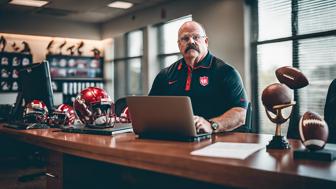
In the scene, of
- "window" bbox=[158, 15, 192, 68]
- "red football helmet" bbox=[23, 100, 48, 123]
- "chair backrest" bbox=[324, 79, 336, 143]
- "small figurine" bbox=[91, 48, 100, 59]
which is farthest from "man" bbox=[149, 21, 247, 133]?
"small figurine" bbox=[91, 48, 100, 59]

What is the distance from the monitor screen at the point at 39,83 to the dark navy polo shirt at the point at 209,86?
0.86m

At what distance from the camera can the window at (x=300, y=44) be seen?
4391 mm

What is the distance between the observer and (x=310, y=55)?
4.57m

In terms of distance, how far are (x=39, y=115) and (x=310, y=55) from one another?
11.4 ft

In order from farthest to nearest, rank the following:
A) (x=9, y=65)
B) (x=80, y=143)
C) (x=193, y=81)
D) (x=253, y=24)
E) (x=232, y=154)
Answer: (x=9, y=65) < (x=253, y=24) < (x=193, y=81) < (x=80, y=143) < (x=232, y=154)

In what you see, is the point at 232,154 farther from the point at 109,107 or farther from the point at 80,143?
the point at 109,107

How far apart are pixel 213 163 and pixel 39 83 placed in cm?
188

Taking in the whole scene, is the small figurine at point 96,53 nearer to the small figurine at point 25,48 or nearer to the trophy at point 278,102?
the small figurine at point 25,48

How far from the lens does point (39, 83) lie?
2586 millimetres

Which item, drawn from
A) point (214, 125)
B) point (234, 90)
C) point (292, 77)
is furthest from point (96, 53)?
point (292, 77)

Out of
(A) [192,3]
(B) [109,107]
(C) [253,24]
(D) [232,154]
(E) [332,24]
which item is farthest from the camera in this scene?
(A) [192,3]

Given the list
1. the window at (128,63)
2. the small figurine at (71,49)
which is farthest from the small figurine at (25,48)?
the window at (128,63)

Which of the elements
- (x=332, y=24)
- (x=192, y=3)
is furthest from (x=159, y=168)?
(x=192, y=3)

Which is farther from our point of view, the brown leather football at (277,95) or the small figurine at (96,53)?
the small figurine at (96,53)
